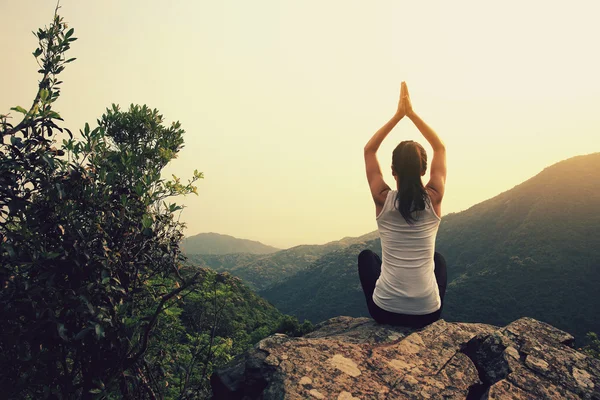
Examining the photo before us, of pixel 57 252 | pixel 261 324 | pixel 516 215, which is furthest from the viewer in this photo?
pixel 516 215

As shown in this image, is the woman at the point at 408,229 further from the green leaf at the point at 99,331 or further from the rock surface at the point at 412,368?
the green leaf at the point at 99,331

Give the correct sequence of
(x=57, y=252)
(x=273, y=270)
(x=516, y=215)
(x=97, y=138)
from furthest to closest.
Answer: (x=273, y=270) → (x=516, y=215) → (x=97, y=138) → (x=57, y=252)

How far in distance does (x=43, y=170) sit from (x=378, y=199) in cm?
375

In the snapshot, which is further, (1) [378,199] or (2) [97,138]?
(2) [97,138]

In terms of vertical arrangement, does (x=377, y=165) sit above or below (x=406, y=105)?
below

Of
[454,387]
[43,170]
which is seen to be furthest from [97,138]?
[454,387]

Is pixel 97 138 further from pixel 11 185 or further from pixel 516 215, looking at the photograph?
pixel 516 215

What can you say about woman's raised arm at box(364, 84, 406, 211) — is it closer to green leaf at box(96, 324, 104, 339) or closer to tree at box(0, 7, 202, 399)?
tree at box(0, 7, 202, 399)

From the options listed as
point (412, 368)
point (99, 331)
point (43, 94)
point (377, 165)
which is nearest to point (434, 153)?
point (377, 165)

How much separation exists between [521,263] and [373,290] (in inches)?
2497

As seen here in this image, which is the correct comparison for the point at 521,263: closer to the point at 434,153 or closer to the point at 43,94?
the point at 434,153

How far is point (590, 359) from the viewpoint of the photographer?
4125mm

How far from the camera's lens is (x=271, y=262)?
145 m

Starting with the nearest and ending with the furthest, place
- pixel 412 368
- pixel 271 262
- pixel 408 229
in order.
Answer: pixel 412 368 < pixel 408 229 < pixel 271 262
